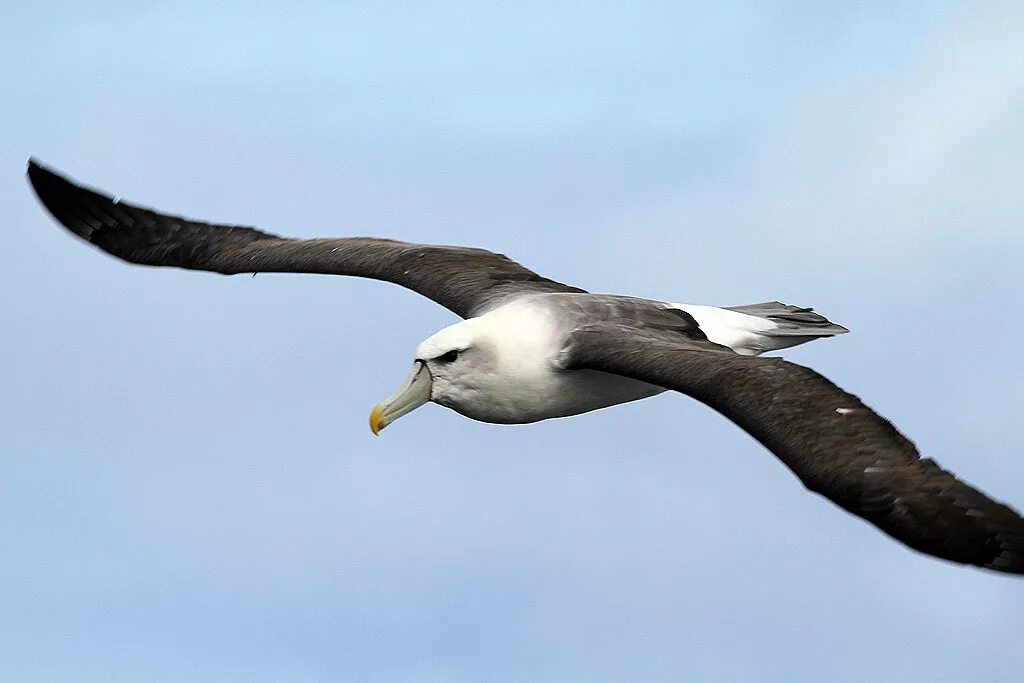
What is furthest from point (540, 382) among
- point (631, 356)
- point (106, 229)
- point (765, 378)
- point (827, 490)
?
point (106, 229)

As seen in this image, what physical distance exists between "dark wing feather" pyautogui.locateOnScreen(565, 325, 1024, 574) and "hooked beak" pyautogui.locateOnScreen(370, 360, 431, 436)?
4.59 ft

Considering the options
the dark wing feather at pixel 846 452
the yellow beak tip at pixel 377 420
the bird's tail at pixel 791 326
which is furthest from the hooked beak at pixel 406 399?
the bird's tail at pixel 791 326

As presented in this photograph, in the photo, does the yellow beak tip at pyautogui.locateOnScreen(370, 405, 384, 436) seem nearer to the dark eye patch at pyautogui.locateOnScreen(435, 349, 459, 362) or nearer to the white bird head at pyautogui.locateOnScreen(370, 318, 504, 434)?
the white bird head at pyautogui.locateOnScreen(370, 318, 504, 434)

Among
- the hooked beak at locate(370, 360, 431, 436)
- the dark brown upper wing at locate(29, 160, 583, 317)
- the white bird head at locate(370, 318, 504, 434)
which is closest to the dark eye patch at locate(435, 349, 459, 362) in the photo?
the white bird head at locate(370, 318, 504, 434)

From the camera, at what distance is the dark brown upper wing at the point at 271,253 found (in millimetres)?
15102

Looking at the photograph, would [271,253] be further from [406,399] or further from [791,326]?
[791,326]

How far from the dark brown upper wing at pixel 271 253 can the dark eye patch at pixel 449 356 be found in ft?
4.86

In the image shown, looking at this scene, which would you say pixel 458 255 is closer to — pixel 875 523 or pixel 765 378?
pixel 765 378

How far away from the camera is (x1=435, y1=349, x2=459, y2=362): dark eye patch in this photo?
42.8 feet

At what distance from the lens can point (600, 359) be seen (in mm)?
12961

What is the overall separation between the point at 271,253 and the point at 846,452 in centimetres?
620

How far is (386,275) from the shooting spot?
15344mm

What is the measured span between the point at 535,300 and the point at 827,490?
3.55 metres

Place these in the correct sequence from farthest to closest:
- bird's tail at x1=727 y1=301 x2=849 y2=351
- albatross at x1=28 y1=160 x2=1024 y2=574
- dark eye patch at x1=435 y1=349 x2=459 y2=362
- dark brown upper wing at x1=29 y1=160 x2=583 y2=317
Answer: dark brown upper wing at x1=29 y1=160 x2=583 y2=317, bird's tail at x1=727 y1=301 x2=849 y2=351, dark eye patch at x1=435 y1=349 x2=459 y2=362, albatross at x1=28 y1=160 x2=1024 y2=574
